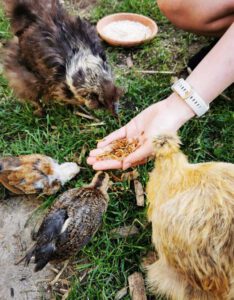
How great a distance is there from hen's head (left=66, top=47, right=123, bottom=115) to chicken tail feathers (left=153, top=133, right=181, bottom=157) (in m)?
1.27

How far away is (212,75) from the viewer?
2.53 metres

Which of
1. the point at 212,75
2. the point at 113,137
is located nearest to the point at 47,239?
the point at 113,137

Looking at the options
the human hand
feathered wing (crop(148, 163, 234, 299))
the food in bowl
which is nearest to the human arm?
the human hand

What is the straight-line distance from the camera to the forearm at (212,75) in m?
2.51

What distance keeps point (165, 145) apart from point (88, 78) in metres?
1.50

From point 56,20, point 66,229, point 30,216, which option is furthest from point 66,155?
point 56,20

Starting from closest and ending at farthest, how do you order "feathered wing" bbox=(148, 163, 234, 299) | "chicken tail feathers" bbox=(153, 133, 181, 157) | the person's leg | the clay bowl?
1. "feathered wing" bbox=(148, 163, 234, 299)
2. "chicken tail feathers" bbox=(153, 133, 181, 157)
3. the person's leg
4. the clay bowl

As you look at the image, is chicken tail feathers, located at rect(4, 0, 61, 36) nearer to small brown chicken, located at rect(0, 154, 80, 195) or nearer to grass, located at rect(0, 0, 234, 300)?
grass, located at rect(0, 0, 234, 300)

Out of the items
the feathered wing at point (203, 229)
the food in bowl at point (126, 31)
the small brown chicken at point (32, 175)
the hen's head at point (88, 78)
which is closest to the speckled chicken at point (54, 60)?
the hen's head at point (88, 78)

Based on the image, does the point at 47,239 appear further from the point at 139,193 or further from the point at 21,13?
the point at 21,13

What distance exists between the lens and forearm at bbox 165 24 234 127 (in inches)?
98.9

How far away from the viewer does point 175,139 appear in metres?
1.96

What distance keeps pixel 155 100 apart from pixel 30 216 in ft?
4.40

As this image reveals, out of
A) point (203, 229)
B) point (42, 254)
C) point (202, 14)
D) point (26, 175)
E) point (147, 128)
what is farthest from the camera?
point (202, 14)
